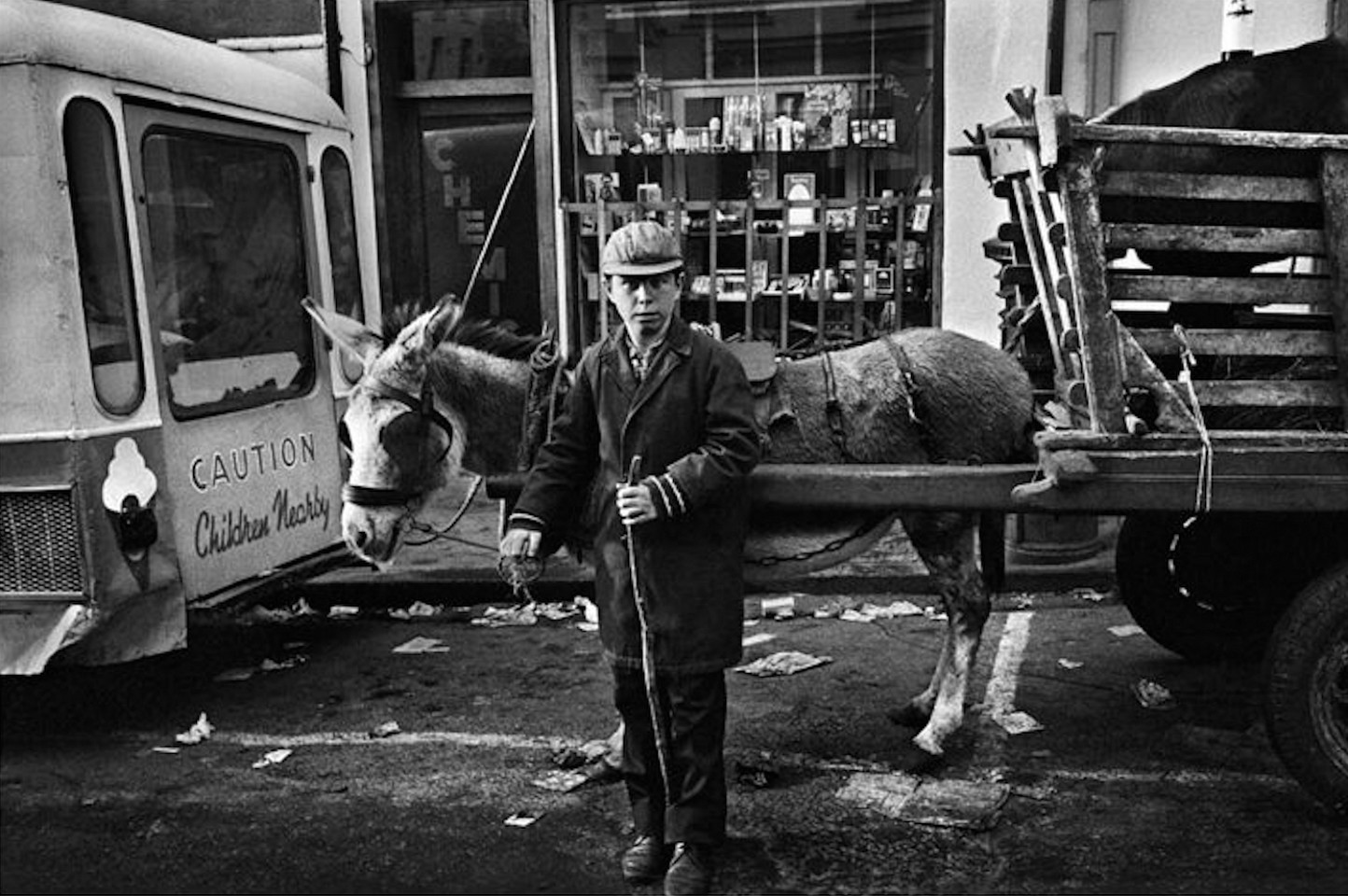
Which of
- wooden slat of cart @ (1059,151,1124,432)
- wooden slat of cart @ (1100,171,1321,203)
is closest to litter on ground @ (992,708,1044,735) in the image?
wooden slat of cart @ (1059,151,1124,432)

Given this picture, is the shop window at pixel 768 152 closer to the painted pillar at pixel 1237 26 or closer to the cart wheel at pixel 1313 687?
the painted pillar at pixel 1237 26

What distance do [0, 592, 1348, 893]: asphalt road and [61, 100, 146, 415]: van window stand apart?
4.76ft

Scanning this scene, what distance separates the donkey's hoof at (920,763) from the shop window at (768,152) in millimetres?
3989

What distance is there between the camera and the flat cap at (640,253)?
3537 millimetres

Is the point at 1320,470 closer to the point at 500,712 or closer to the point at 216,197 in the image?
the point at 500,712

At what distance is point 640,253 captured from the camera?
3533 mm

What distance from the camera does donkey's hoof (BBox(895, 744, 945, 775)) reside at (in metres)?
4.53

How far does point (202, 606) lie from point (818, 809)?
8.87 feet

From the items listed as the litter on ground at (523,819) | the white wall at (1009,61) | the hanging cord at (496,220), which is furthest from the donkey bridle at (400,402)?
the white wall at (1009,61)

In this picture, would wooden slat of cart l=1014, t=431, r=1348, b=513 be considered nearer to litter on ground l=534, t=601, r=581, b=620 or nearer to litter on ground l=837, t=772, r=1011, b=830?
litter on ground l=837, t=772, r=1011, b=830

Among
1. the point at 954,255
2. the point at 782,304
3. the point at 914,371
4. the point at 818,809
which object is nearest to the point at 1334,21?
the point at 954,255

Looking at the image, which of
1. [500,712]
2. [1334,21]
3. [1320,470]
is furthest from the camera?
[1334,21]

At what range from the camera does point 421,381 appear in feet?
14.4

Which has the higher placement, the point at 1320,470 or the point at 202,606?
the point at 1320,470
